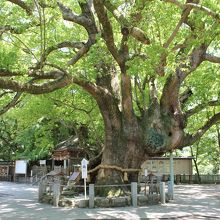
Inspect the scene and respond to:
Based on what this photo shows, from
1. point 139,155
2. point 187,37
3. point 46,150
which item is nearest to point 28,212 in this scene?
point 139,155

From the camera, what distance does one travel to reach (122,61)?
15.6 metres

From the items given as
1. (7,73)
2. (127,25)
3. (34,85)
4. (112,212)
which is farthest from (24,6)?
(112,212)

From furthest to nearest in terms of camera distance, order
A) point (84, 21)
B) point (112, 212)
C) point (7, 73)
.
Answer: point (84, 21), point (112, 212), point (7, 73)

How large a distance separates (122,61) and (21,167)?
2242cm

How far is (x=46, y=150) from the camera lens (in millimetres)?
34062

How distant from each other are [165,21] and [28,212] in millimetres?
9290

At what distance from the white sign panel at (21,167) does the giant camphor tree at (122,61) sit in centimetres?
1526

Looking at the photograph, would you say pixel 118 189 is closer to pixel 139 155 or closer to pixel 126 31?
pixel 139 155

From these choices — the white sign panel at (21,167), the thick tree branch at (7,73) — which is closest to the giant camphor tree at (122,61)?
the thick tree branch at (7,73)

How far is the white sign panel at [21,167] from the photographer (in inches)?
1356

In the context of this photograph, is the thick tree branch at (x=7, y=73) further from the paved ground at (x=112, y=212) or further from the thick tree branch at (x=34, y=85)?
the paved ground at (x=112, y=212)

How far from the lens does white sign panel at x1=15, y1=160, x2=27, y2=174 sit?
113 feet

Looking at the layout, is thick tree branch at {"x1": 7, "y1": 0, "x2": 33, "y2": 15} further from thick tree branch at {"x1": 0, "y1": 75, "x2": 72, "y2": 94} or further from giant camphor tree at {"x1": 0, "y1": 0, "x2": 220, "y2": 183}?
thick tree branch at {"x1": 0, "y1": 75, "x2": 72, "y2": 94}

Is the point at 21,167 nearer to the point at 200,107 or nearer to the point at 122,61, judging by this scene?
the point at 200,107
